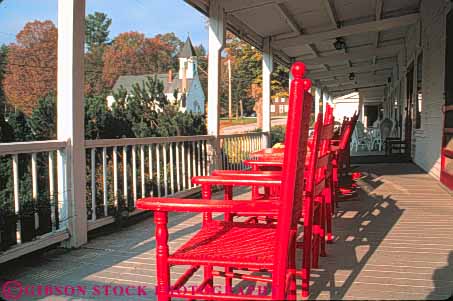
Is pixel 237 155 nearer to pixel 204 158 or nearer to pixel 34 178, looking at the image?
pixel 204 158

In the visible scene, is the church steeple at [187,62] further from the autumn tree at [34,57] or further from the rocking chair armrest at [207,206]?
the rocking chair armrest at [207,206]

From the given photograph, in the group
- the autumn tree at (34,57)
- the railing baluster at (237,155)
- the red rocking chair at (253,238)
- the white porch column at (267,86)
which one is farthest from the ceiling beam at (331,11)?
the autumn tree at (34,57)

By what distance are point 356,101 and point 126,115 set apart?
20.8 m

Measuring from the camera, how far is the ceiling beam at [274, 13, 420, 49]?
7859 mm

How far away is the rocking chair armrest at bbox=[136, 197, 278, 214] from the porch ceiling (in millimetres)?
4184


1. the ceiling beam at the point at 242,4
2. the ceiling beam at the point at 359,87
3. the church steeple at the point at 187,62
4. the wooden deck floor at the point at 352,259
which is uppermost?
the church steeple at the point at 187,62

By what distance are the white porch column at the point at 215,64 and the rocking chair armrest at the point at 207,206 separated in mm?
4158

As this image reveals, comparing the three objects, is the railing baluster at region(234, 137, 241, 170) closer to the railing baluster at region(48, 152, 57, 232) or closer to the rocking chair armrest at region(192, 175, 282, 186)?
the railing baluster at region(48, 152, 57, 232)

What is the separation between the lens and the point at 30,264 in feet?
9.14

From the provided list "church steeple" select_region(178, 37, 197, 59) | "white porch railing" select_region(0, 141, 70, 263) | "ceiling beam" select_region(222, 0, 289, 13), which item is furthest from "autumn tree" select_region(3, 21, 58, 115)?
"church steeple" select_region(178, 37, 197, 59)

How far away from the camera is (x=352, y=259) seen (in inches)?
106

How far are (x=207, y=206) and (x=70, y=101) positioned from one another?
6.11 ft

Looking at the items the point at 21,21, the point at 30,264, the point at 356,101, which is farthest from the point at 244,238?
the point at 356,101

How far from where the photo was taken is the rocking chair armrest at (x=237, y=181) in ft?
6.93
